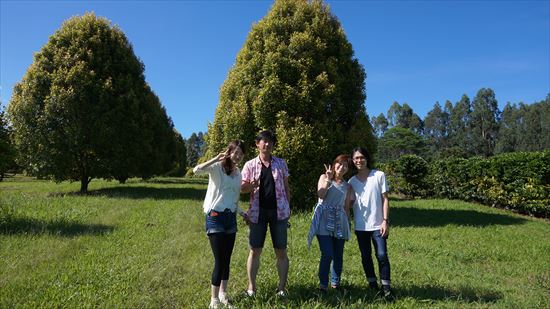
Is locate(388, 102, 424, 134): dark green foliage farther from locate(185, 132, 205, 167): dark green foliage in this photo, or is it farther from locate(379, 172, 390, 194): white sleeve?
locate(379, 172, 390, 194): white sleeve

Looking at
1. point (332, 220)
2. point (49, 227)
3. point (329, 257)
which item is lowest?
point (49, 227)

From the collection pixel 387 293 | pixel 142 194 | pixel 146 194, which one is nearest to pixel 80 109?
pixel 142 194

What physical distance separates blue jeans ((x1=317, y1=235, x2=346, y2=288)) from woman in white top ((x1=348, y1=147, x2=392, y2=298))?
0.34 metres

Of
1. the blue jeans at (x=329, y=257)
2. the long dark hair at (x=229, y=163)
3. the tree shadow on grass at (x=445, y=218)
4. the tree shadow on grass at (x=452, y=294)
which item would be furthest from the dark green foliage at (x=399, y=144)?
the long dark hair at (x=229, y=163)

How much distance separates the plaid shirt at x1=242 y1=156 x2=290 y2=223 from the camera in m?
4.80

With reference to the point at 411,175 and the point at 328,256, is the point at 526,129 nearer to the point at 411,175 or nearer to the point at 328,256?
the point at 411,175

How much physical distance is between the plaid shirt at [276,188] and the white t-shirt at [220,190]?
0.24 m

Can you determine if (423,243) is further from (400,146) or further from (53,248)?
(400,146)

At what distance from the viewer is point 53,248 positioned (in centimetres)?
711

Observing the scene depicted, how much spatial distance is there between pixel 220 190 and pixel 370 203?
2.02 m

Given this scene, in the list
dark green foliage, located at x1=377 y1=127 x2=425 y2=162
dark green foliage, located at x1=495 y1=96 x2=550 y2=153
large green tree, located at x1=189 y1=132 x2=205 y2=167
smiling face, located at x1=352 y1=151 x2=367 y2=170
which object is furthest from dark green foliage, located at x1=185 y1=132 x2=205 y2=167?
smiling face, located at x1=352 y1=151 x2=367 y2=170

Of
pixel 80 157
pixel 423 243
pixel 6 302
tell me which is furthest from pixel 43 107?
pixel 423 243

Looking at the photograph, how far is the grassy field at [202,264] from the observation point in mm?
4891

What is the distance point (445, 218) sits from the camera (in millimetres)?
12898
